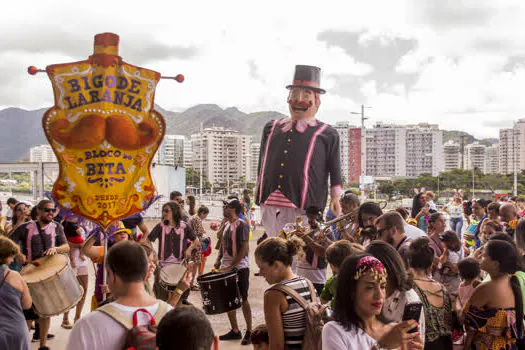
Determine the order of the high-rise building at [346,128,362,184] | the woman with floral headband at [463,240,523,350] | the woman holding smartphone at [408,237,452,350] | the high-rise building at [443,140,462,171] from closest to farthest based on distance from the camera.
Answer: the woman holding smartphone at [408,237,452,350]
the woman with floral headband at [463,240,523,350]
the high-rise building at [346,128,362,184]
the high-rise building at [443,140,462,171]

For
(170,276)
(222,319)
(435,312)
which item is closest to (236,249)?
(170,276)

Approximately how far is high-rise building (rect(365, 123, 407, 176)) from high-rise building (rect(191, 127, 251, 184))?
30.1 m

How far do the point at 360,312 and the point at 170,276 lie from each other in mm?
4094

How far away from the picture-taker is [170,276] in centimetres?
621

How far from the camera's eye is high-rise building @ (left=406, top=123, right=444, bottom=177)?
124875 millimetres

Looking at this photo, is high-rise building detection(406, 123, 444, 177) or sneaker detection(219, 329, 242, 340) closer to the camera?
sneaker detection(219, 329, 242, 340)

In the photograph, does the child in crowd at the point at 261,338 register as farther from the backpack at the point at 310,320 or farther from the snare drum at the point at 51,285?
the snare drum at the point at 51,285

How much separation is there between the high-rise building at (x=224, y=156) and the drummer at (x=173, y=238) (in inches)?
3966

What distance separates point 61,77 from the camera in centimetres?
408

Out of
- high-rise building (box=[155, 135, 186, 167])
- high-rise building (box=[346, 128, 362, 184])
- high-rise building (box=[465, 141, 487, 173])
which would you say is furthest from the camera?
high-rise building (box=[465, 141, 487, 173])

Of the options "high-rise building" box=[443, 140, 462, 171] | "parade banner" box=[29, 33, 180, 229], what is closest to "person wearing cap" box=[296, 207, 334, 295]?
"parade banner" box=[29, 33, 180, 229]

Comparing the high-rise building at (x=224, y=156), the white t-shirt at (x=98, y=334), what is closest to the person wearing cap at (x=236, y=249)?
the white t-shirt at (x=98, y=334)

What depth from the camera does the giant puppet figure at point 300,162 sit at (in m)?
5.60

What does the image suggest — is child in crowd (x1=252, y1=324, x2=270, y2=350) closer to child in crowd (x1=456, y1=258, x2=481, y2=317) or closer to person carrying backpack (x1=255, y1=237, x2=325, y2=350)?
person carrying backpack (x1=255, y1=237, x2=325, y2=350)
